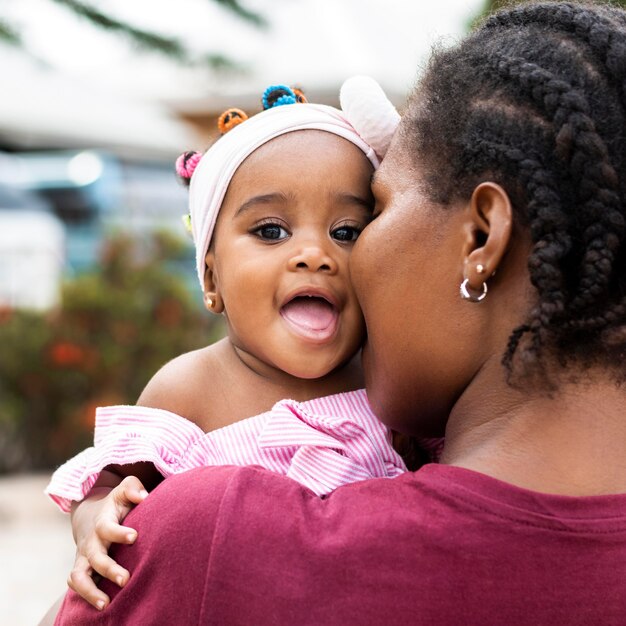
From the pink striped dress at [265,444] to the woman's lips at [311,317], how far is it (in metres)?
0.17

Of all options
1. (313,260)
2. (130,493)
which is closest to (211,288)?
(313,260)

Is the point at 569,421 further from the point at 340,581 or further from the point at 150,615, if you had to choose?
the point at 150,615

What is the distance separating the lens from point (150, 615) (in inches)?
60.3

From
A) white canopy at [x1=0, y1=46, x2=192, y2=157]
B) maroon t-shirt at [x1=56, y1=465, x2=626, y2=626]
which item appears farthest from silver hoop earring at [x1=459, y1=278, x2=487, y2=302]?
white canopy at [x1=0, y1=46, x2=192, y2=157]

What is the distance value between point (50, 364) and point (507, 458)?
757cm

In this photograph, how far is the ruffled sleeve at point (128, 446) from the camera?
218 centimetres

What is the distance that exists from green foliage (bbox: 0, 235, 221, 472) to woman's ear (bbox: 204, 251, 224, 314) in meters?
6.23

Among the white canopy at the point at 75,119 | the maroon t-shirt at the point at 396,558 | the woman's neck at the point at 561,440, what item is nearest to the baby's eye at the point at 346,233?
the woman's neck at the point at 561,440

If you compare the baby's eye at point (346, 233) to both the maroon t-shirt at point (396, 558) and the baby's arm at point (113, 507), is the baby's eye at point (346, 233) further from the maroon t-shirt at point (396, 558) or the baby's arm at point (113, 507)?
the maroon t-shirt at point (396, 558)

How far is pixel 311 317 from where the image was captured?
2307mm

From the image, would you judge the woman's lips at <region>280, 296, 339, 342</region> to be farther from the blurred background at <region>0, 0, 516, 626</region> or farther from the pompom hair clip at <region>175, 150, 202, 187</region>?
the blurred background at <region>0, 0, 516, 626</region>

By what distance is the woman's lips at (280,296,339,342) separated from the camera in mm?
2289

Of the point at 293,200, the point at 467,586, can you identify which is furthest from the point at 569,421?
the point at 293,200

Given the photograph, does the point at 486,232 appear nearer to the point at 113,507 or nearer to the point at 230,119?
the point at 113,507
